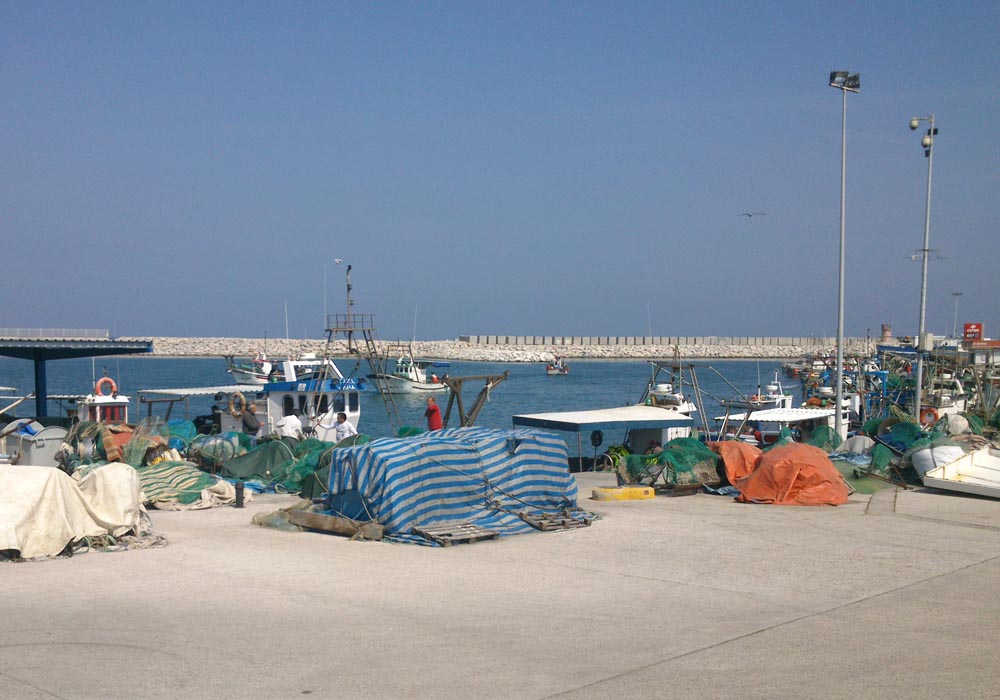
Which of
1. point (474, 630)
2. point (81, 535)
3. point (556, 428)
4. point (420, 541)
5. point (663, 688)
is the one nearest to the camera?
point (663, 688)

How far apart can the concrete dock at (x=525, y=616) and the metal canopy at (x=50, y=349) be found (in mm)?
15232

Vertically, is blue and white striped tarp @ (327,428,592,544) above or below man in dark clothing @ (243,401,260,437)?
above

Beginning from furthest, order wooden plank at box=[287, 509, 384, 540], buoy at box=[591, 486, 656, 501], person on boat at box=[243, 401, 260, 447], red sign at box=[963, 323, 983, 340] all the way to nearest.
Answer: red sign at box=[963, 323, 983, 340], person on boat at box=[243, 401, 260, 447], buoy at box=[591, 486, 656, 501], wooden plank at box=[287, 509, 384, 540]

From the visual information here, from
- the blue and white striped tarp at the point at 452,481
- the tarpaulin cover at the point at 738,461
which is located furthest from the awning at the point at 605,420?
the blue and white striped tarp at the point at 452,481

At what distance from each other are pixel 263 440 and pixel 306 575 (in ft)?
41.1

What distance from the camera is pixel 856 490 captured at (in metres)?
18.5

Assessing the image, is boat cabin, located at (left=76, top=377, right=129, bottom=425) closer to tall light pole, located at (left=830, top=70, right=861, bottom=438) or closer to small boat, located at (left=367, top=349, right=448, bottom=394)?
tall light pole, located at (left=830, top=70, right=861, bottom=438)

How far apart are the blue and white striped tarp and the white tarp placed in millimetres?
2958

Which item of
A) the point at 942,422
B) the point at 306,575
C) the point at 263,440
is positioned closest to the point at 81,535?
the point at 306,575

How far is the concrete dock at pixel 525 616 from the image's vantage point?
7.38m

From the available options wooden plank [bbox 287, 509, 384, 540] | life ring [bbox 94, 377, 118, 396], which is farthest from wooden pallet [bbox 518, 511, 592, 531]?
life ring [bbox 94, 377, 118, 396]

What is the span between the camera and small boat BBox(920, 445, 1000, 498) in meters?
17.6

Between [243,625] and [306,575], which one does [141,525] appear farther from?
[243,625]

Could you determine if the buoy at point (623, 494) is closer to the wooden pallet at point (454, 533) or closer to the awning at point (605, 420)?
the awning at point (605, 420)
